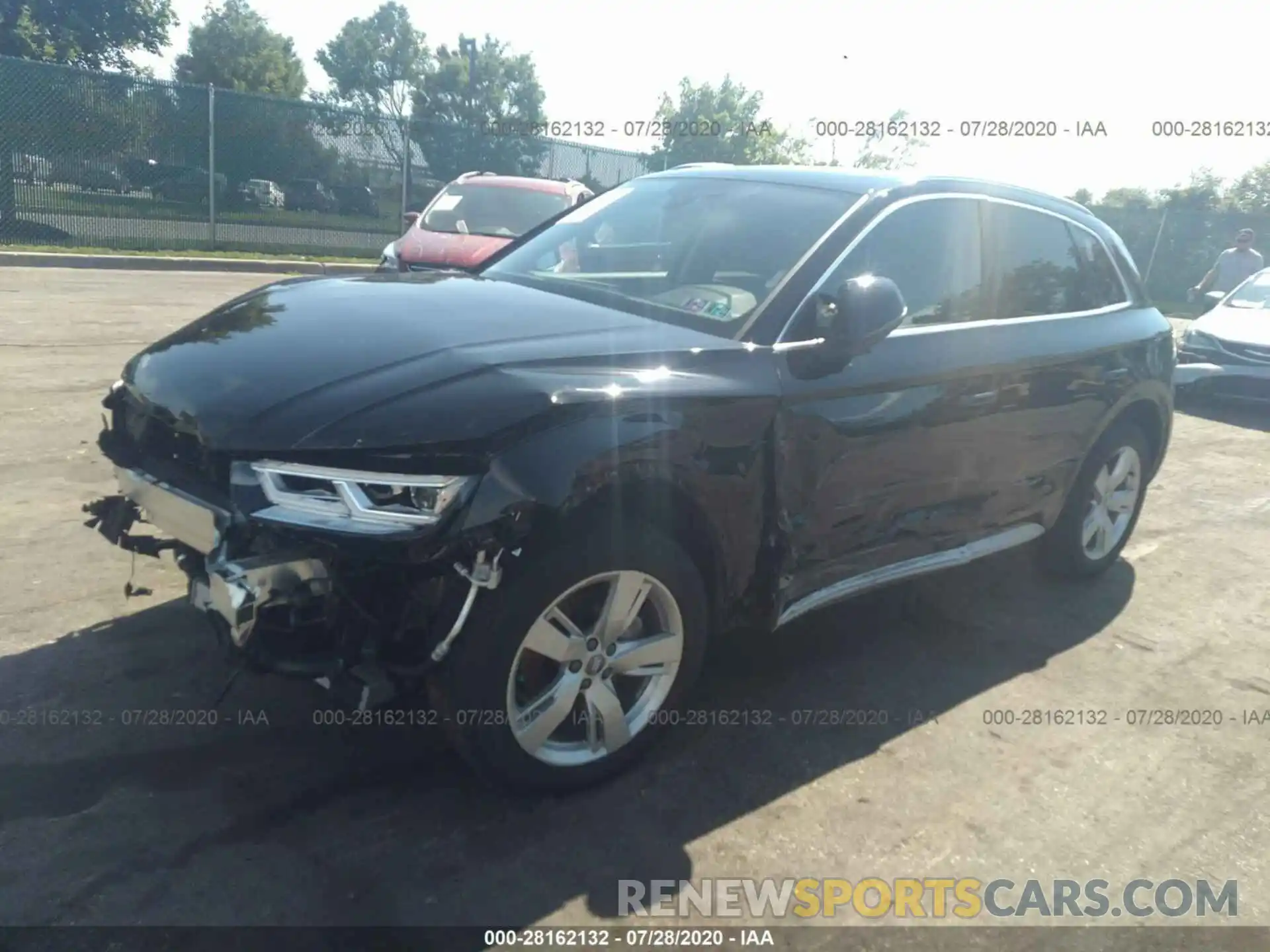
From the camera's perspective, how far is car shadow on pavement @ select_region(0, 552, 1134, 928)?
2.54 metres

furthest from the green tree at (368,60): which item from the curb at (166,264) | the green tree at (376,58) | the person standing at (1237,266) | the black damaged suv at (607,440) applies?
the black damaged suv at (607,440)

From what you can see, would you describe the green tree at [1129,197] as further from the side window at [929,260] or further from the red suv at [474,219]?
the side window at [929,260]

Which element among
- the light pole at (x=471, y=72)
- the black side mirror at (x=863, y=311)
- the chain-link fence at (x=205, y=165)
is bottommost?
the black side mirror at (x=863, y=311)

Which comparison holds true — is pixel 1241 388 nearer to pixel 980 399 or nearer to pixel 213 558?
pixel 980 399

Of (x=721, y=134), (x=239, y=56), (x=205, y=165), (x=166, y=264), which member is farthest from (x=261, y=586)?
(x=239, y=56)

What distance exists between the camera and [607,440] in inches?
110

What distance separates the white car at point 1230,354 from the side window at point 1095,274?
18.3 feet

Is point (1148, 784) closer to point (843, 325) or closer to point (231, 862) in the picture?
point (843, 325)

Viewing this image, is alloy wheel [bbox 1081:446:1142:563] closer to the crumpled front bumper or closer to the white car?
the crumpled front bumper

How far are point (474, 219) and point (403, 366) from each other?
26.5ft

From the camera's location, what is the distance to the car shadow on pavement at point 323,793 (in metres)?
2.54

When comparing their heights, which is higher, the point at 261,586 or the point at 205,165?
the point at 205,165

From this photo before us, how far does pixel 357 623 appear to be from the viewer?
8.50 ft

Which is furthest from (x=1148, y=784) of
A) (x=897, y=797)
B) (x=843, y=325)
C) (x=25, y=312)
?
(x=25, y=312)
